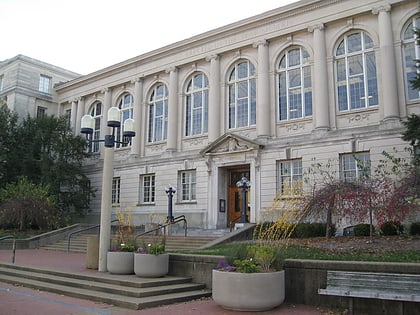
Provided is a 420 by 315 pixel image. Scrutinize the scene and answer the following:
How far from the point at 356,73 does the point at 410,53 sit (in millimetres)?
2804

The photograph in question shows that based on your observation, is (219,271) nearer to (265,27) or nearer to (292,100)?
(292,100)

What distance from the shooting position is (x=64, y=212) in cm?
3338

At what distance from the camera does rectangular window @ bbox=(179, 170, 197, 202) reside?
28.7 metres

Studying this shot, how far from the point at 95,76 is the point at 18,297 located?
28281 millimetres

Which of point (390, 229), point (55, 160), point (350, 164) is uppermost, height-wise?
point (55, 160)

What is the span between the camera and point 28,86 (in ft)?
127

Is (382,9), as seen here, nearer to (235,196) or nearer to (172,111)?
(235,196)

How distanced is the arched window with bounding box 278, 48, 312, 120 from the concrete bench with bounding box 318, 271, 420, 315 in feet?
54.7

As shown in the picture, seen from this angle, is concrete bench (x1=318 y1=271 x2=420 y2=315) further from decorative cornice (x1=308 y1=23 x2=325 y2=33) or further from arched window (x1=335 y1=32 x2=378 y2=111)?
decorative cornice (x1=308 y1=23 x2=325 y2=33)

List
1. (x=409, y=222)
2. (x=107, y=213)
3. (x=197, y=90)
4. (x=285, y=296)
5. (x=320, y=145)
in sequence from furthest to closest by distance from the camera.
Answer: (x=197, y=90)
(x=320, y=145)
(x=409, y=222)
(x=107, y=213)
(x=285, y=296)

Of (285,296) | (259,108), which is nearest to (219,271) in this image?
(285,296)

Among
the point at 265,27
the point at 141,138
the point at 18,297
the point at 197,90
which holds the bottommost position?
the point at 18,297

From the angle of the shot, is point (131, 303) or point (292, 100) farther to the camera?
point (292, 100)

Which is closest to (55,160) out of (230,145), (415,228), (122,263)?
(230,145)
